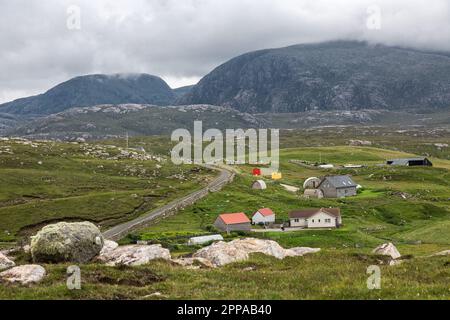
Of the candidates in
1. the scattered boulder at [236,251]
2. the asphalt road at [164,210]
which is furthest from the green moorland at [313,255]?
the asphalt road at [164,210]

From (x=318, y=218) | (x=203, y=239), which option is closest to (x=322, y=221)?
(x=318, y=218)

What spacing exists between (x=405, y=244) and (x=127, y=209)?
62408mm

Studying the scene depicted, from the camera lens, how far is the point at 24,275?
26219mm

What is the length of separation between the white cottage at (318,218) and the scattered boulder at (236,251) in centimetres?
5856

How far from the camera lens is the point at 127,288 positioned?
23.4m

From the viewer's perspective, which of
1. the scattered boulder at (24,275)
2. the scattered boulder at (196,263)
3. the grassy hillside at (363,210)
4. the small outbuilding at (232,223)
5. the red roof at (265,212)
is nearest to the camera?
the scattered boulder at (24,275)

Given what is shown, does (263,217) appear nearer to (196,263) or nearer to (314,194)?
(314,194)

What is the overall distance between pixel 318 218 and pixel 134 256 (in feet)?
232

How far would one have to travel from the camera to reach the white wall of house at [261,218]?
Result: 350ft

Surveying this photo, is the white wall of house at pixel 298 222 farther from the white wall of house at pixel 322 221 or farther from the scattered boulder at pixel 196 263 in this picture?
the scattered boulder at pixel 196 263

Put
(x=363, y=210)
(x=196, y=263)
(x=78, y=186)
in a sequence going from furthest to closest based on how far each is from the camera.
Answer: (x=78, y=186)
(x=363, y=210)
(x=196, y=263)

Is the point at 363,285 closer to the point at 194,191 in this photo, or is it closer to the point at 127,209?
the point at 127,209
